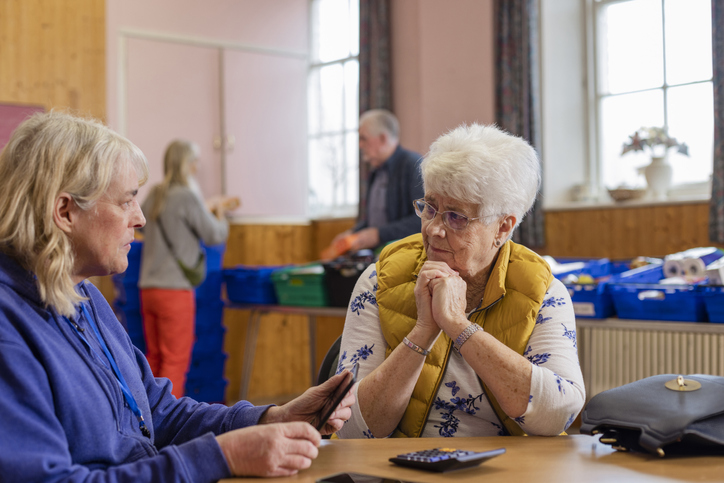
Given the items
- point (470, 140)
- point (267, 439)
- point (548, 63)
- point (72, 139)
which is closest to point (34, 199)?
point (72, 139)

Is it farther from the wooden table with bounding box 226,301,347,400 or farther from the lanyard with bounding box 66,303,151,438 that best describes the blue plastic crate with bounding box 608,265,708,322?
the lanyard with bounding box 66,303,151,438

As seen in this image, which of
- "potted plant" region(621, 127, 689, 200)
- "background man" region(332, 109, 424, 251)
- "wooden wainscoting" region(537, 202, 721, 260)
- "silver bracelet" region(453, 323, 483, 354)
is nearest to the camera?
"silver bracelet" region(453, 323, 483, 354)

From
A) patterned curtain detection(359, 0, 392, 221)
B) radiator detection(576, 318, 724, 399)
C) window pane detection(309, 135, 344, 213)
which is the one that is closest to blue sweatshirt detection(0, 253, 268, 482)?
radiator detection(576, 318, 724, 399)


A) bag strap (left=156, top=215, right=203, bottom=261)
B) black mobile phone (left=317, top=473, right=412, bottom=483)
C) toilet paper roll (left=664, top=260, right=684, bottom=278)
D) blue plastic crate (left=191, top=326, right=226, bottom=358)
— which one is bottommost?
blue plastic crate (left=191, top=326, right=226, bottom=358)

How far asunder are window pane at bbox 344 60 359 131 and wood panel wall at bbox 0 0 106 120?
76.1 inches

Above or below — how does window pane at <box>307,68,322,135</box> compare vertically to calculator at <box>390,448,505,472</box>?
above

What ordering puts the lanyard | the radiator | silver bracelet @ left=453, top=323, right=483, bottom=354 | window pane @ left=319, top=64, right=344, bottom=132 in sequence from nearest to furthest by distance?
the lanyard < silver bracelet @ left=453, top=323, right=483, bottom=354 < the radiator < window pane @ left=319, top=64, right=344, bottom=132

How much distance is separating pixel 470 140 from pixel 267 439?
3.06 feet

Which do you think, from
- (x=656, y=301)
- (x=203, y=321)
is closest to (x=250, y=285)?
(x=203, y=321)

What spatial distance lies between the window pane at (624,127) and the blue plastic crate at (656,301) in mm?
1465

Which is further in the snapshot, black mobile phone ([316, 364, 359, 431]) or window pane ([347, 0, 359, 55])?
window pane ([347, 0, 359, 55])

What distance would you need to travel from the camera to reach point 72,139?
1.23m

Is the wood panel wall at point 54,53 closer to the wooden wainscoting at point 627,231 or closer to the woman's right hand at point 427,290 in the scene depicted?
the wooden wainscoting at point 627,231

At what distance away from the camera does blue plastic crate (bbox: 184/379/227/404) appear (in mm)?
4934
